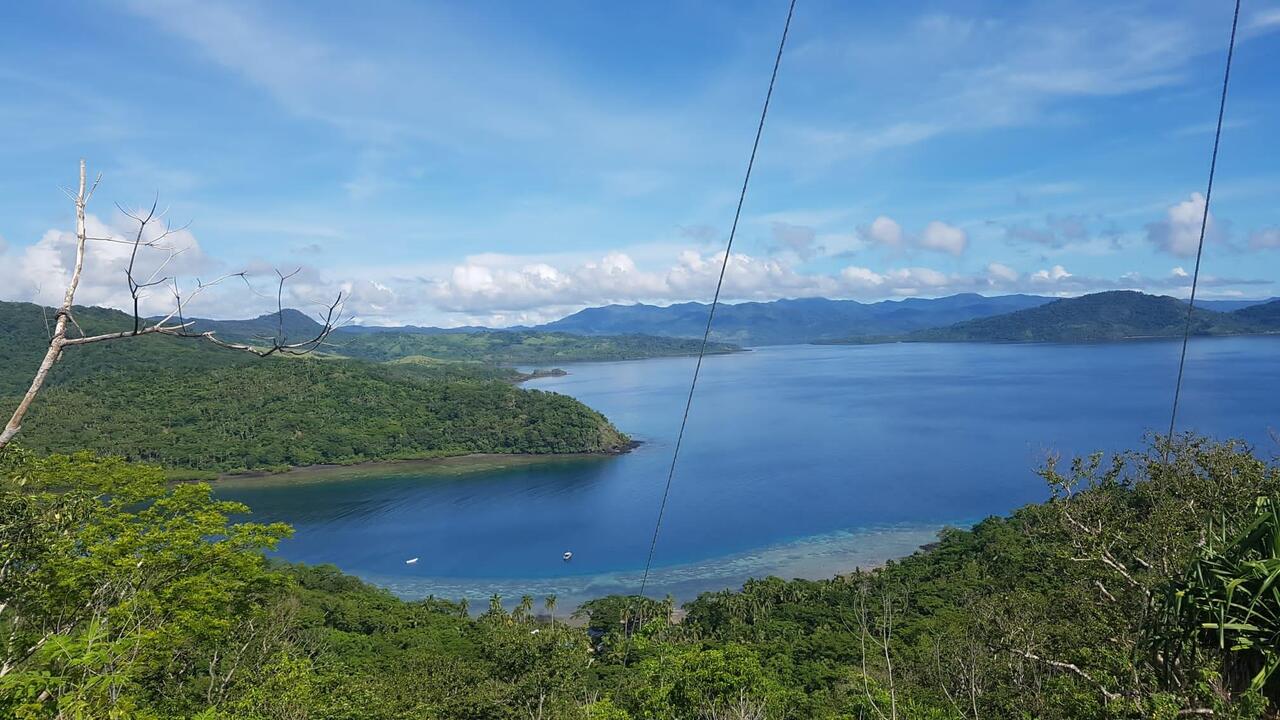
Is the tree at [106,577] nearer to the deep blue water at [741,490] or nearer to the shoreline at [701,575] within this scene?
the deep blue water at [741,490]

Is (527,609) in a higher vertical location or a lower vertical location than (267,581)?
lower

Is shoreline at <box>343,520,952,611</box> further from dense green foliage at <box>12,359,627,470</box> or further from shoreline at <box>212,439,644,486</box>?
dense green foliage at <box>12,359,627,470</box>

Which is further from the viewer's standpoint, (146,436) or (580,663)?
(146,436)

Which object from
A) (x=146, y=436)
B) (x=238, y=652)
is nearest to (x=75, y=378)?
(x=146, y=436)

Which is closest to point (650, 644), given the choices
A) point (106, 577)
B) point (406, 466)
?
point (106, 577)

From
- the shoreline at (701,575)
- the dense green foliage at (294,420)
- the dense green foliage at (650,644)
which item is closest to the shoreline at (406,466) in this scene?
the dense green foliage at (294,420)

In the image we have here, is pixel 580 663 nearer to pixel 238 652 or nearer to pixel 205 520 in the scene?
pixel 238 652
